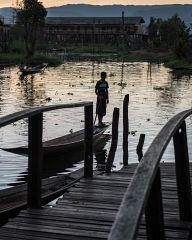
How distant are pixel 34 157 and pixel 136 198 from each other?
395cm

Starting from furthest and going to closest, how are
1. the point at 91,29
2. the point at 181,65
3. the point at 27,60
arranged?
1. the point at 91,29
2. the point at 27,60
3. the point at 181,65

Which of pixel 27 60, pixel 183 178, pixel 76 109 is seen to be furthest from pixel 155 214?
pixel 27 60

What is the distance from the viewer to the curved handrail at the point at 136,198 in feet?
8.84

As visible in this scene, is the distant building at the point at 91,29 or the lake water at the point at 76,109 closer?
the lake water at the point at 76,109

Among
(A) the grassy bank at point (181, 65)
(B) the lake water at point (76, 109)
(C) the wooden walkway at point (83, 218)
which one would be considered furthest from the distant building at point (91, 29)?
(C) the wooden walkway at point (83, 218)

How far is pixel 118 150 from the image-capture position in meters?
17.4

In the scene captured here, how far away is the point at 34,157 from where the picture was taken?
6.83 metres

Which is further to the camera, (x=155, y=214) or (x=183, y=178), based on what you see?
(x=183, y=178)

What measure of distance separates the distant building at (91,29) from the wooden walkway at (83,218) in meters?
137

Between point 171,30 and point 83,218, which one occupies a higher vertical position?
point 171,30

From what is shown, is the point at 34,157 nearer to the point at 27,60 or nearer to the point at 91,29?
the point at 27,60

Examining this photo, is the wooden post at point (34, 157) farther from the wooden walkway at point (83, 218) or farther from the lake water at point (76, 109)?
the lake water at point (76, 109)

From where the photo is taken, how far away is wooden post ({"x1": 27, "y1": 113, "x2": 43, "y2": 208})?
680 centimetres

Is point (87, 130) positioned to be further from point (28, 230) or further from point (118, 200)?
point (28, 230)
